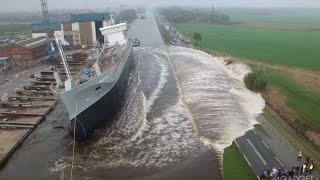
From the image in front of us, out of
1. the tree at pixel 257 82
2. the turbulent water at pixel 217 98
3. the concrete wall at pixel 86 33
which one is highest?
the concrete wall at pixel 86 33

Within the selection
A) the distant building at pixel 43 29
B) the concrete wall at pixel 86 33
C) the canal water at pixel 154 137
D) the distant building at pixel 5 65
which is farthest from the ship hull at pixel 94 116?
the distant building at pixel 43 29

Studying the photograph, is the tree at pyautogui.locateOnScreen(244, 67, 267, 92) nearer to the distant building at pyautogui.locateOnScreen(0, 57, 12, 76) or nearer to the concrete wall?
the distant building at pyautogui.locateOnScreen(0, 57, 12, 76)

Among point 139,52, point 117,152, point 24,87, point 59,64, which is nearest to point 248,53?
point 139,52

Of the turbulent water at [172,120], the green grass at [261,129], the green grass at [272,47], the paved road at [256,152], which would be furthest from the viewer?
the green grass at [272,47]

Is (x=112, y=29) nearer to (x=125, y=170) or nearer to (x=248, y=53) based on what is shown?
(x=248, y=53)

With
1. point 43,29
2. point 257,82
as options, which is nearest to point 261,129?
point 257,82

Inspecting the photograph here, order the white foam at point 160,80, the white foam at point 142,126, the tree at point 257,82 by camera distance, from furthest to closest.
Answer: the tree at point 257,82 < the white foam at point 160,80 < the white foam at point 142,126

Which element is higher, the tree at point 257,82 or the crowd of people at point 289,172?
the tree at point 257,82

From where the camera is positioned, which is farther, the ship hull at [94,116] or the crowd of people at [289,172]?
the ship hull at [94,116]

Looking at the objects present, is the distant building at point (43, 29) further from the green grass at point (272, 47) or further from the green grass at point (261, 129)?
the green grass at point (261, 129)
